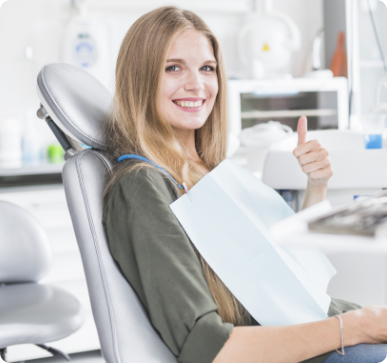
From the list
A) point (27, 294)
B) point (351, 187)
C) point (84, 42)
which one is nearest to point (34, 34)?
point (84, 42)

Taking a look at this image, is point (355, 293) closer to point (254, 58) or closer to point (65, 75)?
point (65, 75)

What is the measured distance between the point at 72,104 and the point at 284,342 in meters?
0.61

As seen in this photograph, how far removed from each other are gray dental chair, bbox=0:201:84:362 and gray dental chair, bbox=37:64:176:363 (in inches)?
15.2

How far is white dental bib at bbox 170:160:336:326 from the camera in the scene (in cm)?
85

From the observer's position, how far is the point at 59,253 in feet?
7.16

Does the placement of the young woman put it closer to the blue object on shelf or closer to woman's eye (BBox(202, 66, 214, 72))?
woman's eye (BBox(202, 66, 214, 72))

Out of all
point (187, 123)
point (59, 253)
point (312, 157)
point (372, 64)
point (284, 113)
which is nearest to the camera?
point (312, 157)

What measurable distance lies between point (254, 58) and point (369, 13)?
811mm

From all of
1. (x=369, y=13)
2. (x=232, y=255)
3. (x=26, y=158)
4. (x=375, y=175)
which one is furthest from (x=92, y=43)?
(x=232, y=255)

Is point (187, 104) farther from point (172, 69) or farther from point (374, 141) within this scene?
point (374, 141)

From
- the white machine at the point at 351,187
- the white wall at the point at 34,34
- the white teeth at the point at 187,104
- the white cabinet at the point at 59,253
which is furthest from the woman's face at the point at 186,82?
the white wall at the point at 34,34

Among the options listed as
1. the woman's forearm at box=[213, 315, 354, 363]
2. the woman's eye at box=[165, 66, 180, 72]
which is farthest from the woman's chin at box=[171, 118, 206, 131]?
the woman's forearm at box=[213, 315, 354, 363]

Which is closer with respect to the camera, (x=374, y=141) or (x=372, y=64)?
(x=374, y=141)

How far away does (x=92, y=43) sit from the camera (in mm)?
2688
